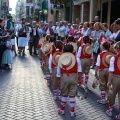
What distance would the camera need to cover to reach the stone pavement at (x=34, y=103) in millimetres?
6703

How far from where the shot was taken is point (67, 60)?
6523 mm

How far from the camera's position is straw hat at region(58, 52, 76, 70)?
652 centimetres

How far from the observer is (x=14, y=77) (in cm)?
1127

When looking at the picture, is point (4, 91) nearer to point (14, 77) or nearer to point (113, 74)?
point (14, 77)

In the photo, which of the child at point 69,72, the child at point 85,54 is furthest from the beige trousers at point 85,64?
the child at point 69,72

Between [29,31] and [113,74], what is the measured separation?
1271 centimetres

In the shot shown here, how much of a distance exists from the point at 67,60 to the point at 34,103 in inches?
68.0

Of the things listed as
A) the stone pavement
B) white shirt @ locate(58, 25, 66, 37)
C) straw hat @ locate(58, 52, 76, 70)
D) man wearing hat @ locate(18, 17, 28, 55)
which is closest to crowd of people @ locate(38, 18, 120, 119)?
straw hat @ locate(58, 52, 76, 70)

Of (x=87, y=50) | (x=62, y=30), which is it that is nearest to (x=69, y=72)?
(x=87, y=50)

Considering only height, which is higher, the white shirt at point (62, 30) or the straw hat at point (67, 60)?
the white shirt at point (62, 30)

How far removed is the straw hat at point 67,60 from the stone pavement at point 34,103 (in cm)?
110

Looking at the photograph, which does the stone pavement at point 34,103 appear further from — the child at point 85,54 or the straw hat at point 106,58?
the straw hat at point 106,58

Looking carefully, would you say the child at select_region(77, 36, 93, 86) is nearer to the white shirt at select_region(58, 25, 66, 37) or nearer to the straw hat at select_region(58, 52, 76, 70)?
the straw hat at select_region(58, 52, 76, 70)

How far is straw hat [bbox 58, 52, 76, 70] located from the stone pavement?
110 cm
